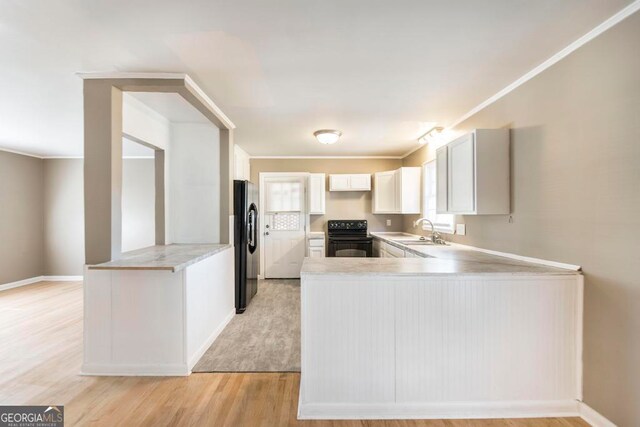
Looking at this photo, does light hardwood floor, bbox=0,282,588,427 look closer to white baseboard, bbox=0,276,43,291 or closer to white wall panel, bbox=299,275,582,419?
white wall panel, bbox=299,275,582,419

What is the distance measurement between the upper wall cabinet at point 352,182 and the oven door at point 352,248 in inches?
39.3

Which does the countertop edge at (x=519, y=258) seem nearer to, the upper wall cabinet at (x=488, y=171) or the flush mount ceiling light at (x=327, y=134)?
the upper wall cabinet at (x=488, y=171)

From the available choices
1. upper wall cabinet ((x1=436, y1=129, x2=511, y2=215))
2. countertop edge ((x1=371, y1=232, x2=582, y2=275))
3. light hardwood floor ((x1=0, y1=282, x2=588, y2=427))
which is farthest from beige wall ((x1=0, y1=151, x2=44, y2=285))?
upper wall cabinet ((x1=436, y1=129, x2=511, y2=215))

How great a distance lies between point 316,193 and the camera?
5352 millimetres

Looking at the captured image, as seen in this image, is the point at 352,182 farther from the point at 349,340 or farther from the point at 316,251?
the point at 349,340

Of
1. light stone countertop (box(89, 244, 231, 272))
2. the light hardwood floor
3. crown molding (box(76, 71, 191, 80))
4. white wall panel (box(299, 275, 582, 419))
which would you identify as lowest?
the light hardwood floor

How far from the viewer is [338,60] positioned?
203cm

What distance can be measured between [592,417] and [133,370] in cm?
316

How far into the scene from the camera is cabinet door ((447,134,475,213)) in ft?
8.13

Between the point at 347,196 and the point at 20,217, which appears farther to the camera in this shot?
the point at 347,196

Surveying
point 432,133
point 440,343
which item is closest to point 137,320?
point 440,343

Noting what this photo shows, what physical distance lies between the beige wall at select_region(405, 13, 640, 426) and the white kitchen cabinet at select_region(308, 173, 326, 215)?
348 cm

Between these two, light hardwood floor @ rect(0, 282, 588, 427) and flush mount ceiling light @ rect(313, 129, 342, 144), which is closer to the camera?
light hardwood floor @ rect(0, 282, 588, 427)

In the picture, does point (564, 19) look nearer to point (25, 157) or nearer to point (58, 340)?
point (58, 340)
